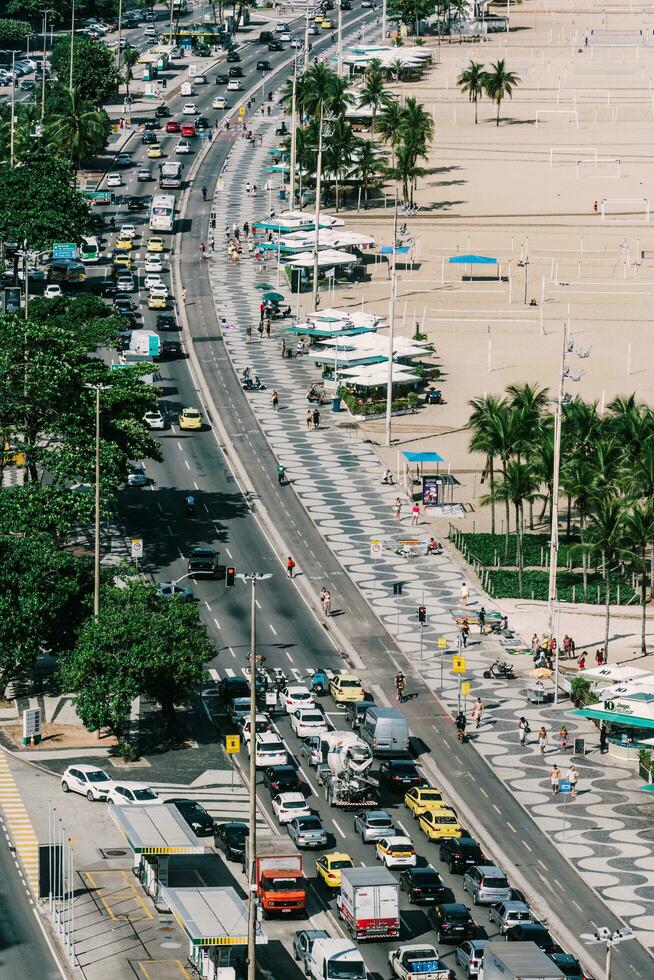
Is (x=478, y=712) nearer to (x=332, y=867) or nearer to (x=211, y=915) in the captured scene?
(x=332, y=867)

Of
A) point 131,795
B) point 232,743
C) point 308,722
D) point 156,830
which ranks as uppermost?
point 232,743

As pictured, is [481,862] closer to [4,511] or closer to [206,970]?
[206,970]

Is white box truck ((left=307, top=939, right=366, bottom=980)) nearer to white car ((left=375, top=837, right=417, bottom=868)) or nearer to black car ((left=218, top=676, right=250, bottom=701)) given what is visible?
white car ((left=375, top=837, right=417, bottom=868))

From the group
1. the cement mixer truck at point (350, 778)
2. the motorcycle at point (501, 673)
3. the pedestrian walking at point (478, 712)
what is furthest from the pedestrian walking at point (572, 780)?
the motorcycle at point (501, 673)

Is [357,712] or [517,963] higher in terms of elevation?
[357,712]

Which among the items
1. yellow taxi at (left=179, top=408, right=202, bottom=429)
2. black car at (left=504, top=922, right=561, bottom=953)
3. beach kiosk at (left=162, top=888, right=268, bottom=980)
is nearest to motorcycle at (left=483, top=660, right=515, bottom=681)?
black car at (left=504, top=922, right=561, bottom=953)

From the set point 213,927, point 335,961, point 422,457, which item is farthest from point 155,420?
point 335,961

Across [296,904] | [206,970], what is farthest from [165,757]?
[206,970]
